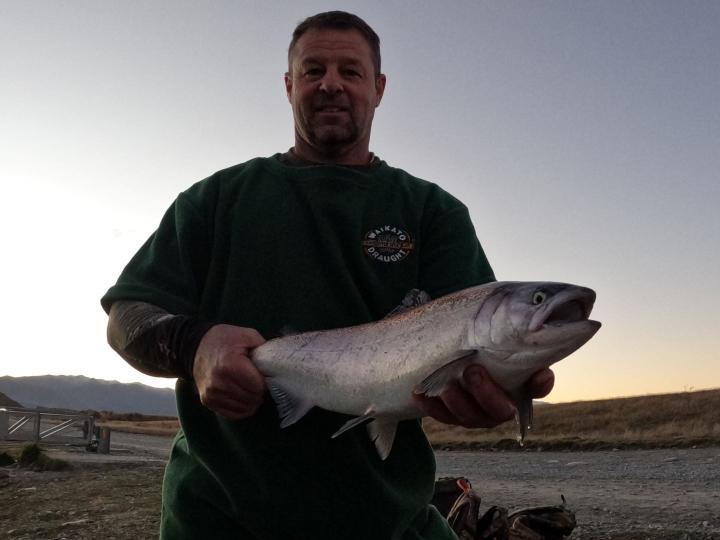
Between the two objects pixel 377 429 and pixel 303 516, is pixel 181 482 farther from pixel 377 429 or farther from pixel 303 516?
pixel 377 429

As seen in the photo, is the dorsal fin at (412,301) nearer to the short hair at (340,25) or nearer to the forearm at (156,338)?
the forearm at (156,338)

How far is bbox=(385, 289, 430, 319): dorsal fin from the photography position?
10.0 ft

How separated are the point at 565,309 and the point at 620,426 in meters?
21.9

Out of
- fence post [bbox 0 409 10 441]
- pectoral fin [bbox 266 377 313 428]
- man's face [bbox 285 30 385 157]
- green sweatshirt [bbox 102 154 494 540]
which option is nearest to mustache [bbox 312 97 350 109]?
man's face [bbox 285 30 385 157]

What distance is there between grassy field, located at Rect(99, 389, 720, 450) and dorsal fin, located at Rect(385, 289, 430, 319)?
15928 millimetres

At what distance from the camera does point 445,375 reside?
2619 mm

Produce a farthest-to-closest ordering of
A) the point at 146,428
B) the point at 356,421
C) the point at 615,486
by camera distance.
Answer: the point at 146,428 → the point at 615,486 → the point at 356,421

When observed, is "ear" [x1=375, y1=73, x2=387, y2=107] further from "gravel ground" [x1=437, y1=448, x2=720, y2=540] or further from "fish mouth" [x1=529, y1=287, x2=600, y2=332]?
"gravel ground" [x1=437, y1=448, x2=720, y2=540]

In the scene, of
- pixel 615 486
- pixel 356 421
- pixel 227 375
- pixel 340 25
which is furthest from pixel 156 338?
pixel 615 486

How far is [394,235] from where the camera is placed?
11.0 feet

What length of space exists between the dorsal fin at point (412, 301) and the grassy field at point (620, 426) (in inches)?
627

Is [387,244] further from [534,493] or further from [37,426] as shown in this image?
[37,426]

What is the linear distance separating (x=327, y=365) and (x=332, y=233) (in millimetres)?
676

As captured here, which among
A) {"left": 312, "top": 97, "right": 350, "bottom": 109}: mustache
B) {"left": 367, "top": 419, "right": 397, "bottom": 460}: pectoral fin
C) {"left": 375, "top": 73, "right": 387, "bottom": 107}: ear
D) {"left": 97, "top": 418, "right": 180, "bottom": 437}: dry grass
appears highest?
{"left": 375, "top": 73, "right": 387, "bottom": 107}: ear
